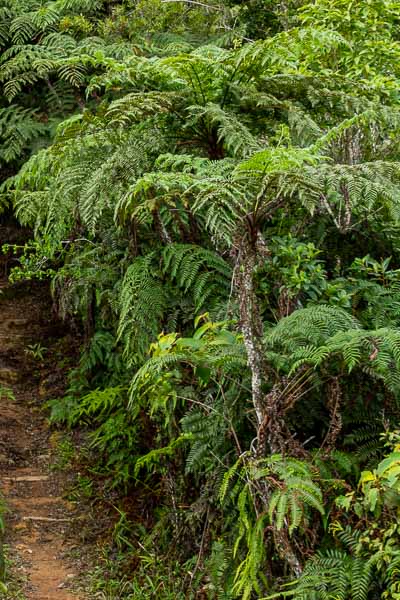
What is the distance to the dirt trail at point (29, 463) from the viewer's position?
4.70 m

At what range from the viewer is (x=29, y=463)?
19.1 ft

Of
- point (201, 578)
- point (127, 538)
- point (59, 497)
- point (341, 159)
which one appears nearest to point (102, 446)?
point (59, 497)

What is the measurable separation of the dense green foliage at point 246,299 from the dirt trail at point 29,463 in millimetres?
364

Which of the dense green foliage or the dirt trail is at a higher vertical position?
the dense green foliage

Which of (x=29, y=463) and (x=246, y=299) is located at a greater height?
(x=246, y=299)

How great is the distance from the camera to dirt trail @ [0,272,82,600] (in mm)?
4703

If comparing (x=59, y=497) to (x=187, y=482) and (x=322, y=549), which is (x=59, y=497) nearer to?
(x=187, y=482)

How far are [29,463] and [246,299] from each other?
3017mm

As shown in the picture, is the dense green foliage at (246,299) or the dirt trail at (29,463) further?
the dirt trail at (29,463)

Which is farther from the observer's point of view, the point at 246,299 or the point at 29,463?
the point at 29,463

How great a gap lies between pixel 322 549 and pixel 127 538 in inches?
67.6

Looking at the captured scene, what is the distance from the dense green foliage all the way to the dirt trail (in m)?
0.36

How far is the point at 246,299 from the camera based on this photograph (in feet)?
11.4

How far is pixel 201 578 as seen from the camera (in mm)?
3920
